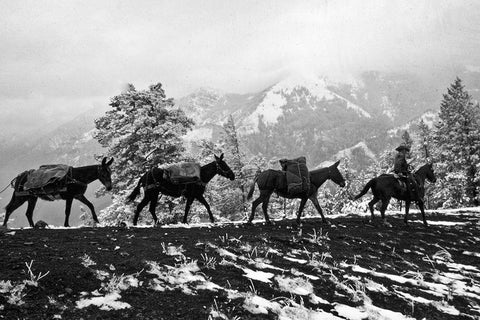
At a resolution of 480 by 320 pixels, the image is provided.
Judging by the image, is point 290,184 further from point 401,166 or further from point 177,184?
point 401,166

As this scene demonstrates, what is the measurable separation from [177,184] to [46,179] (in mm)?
4388

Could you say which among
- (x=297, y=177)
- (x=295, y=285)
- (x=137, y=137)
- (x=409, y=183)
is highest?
(x=137, y=137)

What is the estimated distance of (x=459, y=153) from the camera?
106 feet

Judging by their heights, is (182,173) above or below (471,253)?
above

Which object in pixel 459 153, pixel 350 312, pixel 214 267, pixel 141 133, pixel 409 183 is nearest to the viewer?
pixel 350 312

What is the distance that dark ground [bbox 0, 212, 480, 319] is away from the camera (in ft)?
16.3

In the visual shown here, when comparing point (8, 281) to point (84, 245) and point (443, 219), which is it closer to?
point (84, 245)

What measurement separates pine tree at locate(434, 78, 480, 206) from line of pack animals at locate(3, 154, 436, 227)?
2022 cm

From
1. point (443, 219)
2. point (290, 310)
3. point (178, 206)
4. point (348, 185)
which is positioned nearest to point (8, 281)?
point (290, 310)

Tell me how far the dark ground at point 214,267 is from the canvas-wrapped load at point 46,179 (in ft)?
8.61

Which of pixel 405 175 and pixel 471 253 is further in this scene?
pixel 405 175

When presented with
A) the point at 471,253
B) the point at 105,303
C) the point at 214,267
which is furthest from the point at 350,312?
the point at 471,253

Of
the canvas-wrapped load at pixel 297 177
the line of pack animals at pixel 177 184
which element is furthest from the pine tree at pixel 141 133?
the canvas-wrapped load at pixel 297 177

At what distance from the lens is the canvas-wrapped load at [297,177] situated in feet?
43.3
